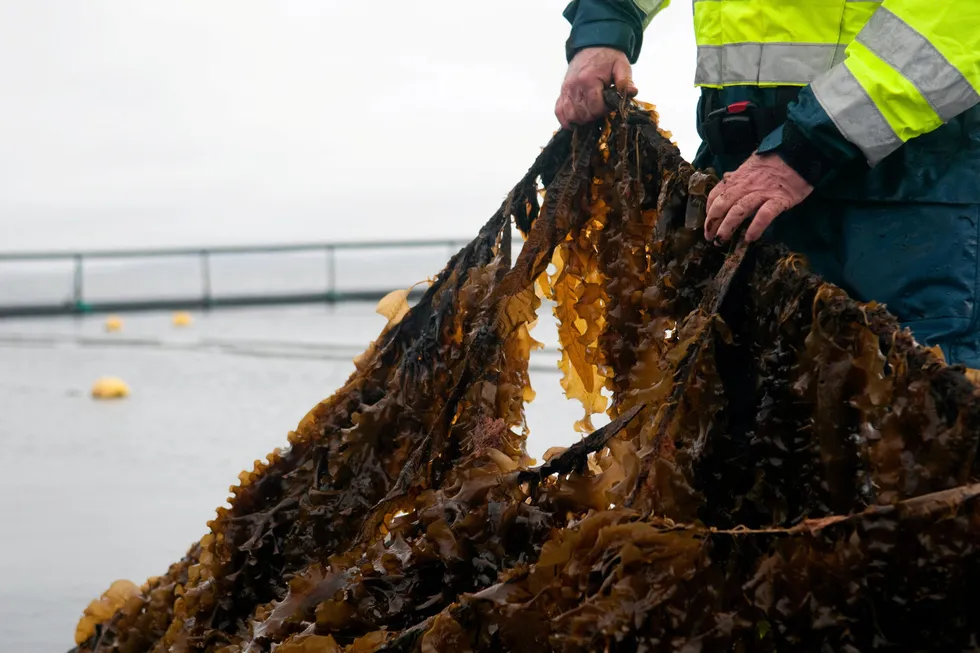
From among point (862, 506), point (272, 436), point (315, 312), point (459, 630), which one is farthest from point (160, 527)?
point (315, 312)

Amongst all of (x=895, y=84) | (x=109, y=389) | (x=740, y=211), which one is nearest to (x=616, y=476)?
(x=740, y=211)

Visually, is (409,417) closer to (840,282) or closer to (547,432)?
(840,282)

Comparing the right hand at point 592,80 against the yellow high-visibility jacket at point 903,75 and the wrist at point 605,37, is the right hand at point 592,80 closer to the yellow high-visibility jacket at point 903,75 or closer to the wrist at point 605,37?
the wrist at point 605,37

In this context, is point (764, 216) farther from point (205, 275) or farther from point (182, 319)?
point (205, 275)

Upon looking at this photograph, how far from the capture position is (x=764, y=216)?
153cm

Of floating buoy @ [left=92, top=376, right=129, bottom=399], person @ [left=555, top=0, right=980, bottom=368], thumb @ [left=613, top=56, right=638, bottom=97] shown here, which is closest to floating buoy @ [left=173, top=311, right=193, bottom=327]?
floating buoy @ [left=92, top=376, right=129, bottom=399]

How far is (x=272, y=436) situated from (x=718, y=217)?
397cm

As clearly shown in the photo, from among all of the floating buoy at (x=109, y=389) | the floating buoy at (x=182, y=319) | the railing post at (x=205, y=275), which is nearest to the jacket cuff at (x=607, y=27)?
the floating buoy at (x=109, y=389)

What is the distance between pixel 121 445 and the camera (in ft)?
16.7

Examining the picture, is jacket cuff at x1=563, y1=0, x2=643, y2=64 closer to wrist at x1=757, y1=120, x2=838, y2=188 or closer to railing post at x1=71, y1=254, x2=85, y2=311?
wrist at x1=757, y1=120, x2=838, y2=188

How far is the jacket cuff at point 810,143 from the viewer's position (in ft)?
4.98

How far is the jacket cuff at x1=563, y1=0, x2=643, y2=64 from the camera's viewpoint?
6.59 ft

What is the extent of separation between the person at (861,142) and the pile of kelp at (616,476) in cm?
13

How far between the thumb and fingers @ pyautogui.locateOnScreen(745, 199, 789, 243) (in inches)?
19.8
